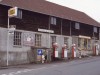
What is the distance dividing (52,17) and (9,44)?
27.5 feet

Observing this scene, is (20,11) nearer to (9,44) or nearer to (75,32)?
(9,44)

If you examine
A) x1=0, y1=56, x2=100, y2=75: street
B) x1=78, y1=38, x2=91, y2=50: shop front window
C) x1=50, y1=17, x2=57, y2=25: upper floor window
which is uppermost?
x1=50, y1=17, x2=57, y2=25: upper floor window

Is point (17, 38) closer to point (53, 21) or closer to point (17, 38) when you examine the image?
point (17, 38)

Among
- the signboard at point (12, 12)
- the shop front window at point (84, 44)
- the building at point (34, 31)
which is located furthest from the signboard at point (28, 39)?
the shop front window at point (84, 44)

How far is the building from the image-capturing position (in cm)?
2748

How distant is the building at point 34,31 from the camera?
1082 inches

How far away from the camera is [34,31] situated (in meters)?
31.2

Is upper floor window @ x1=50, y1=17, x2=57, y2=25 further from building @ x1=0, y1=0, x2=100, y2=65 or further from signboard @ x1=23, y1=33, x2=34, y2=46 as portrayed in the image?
signboard @ x1=23, y1=33, x2=34, y2=46

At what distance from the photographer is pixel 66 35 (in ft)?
121

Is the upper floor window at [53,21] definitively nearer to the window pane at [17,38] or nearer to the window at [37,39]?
the window at [37,39]

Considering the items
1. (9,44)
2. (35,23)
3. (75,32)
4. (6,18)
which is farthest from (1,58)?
(75,32)

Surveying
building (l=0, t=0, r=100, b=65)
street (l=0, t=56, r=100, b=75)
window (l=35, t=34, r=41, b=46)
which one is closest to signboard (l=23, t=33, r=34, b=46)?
building (l=0, t=0, r=100, b=65)

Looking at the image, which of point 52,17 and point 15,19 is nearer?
point 15,19

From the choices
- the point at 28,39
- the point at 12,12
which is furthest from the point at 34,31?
the point at 12,12
